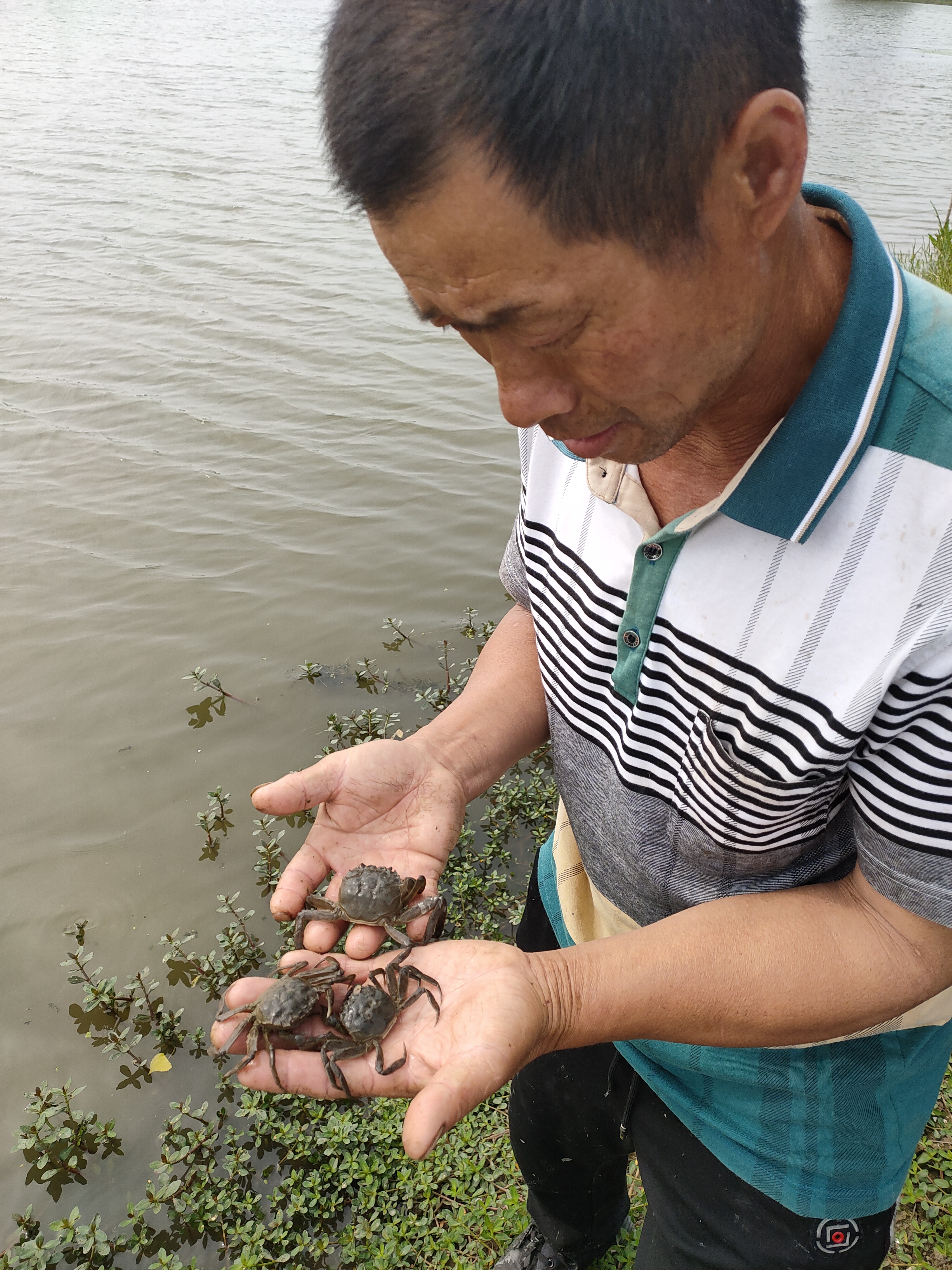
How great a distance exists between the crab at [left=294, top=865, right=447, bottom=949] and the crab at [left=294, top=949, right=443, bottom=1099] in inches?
8.4

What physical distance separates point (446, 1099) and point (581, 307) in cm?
146

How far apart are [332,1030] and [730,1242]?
1.16m

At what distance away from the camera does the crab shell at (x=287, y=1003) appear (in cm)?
255

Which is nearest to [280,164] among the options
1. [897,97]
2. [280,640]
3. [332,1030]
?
[280,640]

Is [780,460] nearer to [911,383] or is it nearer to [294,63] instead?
[911,383]

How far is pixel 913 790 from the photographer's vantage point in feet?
5.55

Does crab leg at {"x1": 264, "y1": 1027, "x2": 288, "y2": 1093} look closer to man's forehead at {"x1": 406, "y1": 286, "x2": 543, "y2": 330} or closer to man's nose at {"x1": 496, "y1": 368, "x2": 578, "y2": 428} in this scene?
man's nose at {"x1": 496, "y1": 368, "x2": 578, "y2": 428}

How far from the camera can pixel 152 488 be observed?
27.3 ft

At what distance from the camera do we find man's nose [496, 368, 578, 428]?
1635 millimetres

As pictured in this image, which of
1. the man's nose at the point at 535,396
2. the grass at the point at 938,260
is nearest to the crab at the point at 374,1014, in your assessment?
the man's nose at the point at 535,396

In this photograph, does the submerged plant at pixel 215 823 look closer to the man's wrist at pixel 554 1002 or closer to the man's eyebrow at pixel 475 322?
the man's wrist at pixel 554 1002

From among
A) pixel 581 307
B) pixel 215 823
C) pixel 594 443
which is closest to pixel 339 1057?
pixel 594 443

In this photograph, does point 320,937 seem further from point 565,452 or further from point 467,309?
point 467,309

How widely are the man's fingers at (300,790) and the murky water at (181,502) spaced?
1797 mm
